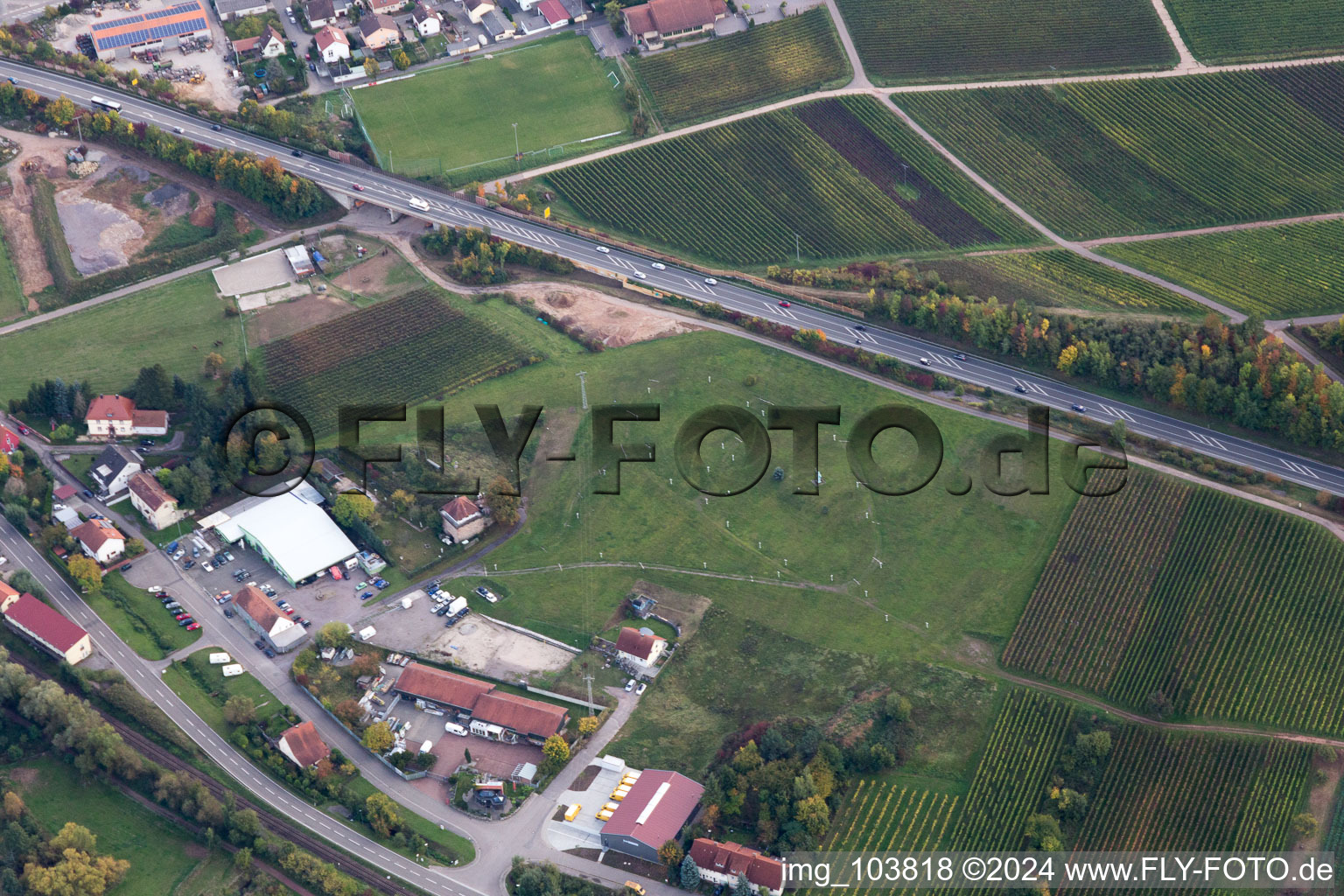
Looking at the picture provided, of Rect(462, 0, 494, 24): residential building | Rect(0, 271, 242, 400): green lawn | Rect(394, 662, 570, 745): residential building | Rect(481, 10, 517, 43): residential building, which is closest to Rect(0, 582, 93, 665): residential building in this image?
Rect(394, 662, 570, 745): residential building

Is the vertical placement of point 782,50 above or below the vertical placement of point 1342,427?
above

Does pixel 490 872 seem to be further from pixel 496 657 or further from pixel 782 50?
pixel 782 50

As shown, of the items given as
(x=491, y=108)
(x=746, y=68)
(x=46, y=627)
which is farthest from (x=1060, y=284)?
(x=46, y=627)

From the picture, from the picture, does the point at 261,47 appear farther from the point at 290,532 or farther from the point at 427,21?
the point at 290,532

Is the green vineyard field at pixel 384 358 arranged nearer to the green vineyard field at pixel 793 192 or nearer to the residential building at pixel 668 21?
the green vineyard field at pixel 793 192

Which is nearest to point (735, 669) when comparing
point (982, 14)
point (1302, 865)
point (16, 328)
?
point (1302, 865)

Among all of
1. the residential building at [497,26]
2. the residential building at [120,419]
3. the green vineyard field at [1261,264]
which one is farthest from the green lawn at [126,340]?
the green vineyard field at [1261,264]

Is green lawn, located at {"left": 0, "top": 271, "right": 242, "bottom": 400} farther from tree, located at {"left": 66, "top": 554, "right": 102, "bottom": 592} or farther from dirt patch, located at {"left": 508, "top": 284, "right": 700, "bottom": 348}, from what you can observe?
dirt patch, located at {"left": 508, "top": 284, "right": 700, "bottom": 348}
